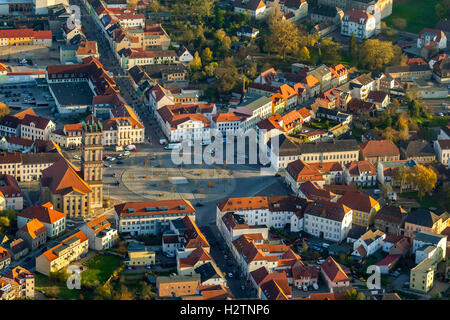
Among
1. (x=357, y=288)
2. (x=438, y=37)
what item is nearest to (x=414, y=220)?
(x=357, y=288)

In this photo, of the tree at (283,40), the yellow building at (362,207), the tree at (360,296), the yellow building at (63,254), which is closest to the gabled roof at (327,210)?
the yellow building at (362,207)

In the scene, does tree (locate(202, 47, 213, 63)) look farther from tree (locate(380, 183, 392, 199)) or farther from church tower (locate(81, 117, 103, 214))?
tree (locate(380, 183, 392, 199))

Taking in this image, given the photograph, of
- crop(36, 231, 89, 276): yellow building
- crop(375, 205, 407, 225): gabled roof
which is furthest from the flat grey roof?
crop(375, 205, 407, 225): gabled roof

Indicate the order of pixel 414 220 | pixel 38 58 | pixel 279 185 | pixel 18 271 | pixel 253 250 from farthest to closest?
pixel 38 58, pixel 279 185, pixel 414 220, pixel 253 250, pixel 18 271

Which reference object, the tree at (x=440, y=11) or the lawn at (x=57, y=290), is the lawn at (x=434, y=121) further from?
the lawn at (x=57, y=290)

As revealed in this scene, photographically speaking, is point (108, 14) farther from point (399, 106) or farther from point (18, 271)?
point (18, 271)

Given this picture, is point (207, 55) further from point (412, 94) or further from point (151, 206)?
point (151, 206)
